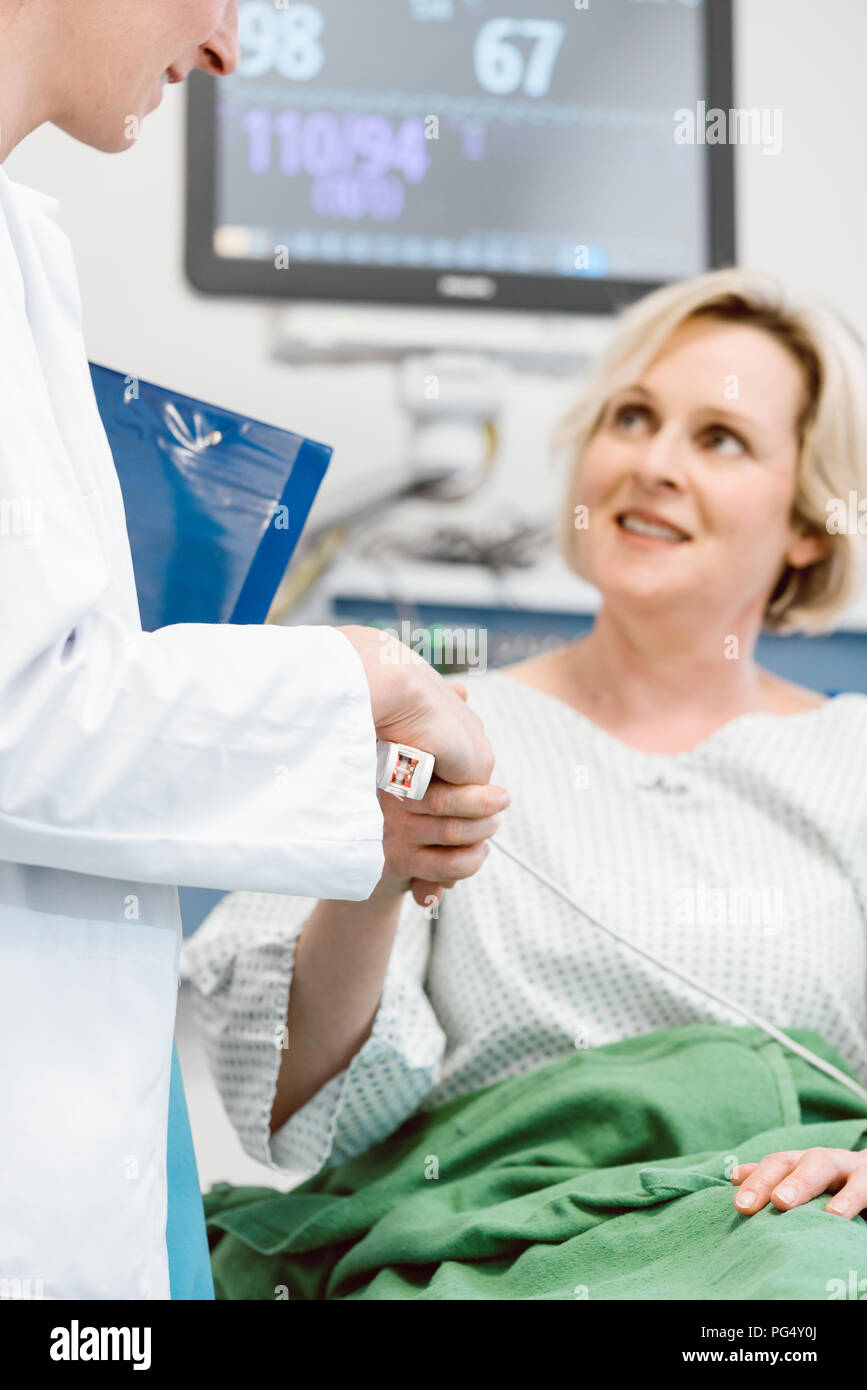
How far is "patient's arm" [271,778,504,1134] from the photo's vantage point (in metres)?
0.94

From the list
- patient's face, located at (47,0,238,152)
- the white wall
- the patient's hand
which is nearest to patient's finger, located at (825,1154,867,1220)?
the patient's hand

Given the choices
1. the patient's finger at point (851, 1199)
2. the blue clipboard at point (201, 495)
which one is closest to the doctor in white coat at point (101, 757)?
the blue clipboard at point (201, 495)

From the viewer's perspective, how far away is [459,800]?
0.89m

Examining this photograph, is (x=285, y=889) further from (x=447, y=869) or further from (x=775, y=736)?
(x=775, y=736)

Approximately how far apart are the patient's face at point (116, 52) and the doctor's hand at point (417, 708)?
319mm

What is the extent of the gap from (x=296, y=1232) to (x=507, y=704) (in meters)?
0.54

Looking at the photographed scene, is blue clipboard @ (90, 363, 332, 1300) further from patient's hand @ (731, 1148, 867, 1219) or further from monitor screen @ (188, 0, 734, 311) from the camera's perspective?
monitor screen @ (188, 0, 734, 311)

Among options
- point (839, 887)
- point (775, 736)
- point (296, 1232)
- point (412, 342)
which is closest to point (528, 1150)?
point (296, 1232)

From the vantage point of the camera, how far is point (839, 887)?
4.29ft

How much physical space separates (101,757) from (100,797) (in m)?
0.02

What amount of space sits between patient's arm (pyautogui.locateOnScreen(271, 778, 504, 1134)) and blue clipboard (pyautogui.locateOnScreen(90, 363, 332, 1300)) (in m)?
0.18

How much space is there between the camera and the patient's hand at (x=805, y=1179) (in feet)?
2.86

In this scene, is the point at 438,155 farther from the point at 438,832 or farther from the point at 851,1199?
the point at 851,1199
